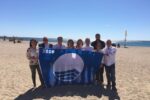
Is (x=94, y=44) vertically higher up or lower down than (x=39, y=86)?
higher up

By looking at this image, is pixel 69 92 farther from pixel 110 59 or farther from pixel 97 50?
pixel 97 50

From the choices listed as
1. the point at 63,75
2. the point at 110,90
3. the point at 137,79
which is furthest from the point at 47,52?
the point at 137,79

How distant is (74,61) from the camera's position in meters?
9.84

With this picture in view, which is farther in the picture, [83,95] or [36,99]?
[83,95]

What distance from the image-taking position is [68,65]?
982 cm

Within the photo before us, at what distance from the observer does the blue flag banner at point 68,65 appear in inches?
373

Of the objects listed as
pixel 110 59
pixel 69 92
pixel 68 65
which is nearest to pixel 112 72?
pixel 110 59

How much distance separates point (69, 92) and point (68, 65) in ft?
3.55

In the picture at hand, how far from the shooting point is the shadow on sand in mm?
8602

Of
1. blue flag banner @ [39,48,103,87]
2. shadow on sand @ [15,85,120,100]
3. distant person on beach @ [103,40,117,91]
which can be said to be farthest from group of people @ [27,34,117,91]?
shadow on sand @ [15,85,120,100]

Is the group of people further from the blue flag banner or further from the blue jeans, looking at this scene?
the blue flag banner

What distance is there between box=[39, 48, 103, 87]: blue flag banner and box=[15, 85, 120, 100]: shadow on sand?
25 centimetres

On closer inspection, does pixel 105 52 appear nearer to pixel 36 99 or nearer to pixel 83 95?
pixel 83 95

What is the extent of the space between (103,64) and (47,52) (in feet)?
6.53
